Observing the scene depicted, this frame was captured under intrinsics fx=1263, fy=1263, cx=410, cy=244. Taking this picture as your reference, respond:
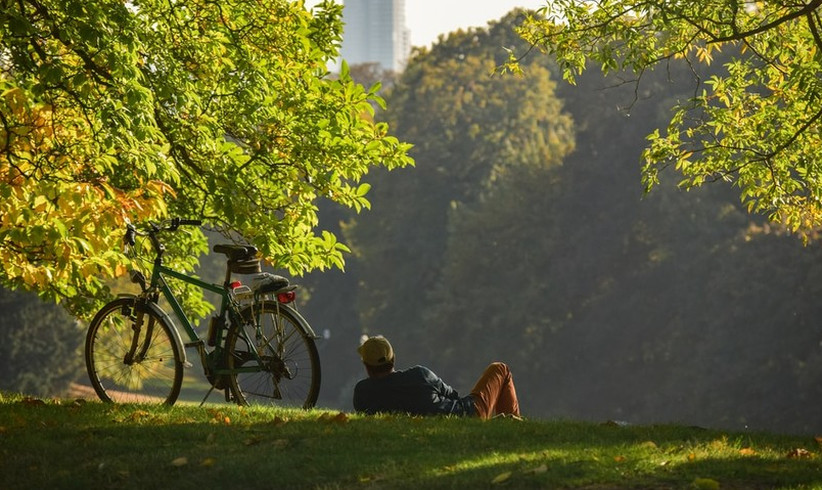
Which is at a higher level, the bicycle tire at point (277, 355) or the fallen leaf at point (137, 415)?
the bicycle tire at point (277, 355)

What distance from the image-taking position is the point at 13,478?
7.85m

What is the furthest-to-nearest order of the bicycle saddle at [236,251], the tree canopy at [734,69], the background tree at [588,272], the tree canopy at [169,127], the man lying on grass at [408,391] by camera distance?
1. the background tree at [588,272]
2. the tree canopy at [734,69]
3. the tree canopy at [169,127]
4. the bicycle saddle at [236,251]
5. the man lying on grass at [408,391]

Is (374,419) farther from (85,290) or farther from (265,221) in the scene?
(85,290)

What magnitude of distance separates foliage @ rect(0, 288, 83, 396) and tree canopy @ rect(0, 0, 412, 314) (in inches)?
1324

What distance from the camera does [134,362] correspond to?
34.1ft

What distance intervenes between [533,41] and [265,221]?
11.5 feet

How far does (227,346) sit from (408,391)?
4.90 ft

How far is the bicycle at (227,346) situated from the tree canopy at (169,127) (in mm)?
714

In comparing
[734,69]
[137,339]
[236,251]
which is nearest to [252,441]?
[236,251]

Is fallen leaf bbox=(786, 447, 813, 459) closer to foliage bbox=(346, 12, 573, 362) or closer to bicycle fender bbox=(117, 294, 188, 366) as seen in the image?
bicycle fender bbox=(117, 294, 188, 366)

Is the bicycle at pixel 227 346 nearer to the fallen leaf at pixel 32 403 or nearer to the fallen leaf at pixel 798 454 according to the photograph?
the fallen leaf at pixel 32 403

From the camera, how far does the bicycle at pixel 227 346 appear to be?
9.80 m

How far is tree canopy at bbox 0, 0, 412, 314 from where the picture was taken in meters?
10.1

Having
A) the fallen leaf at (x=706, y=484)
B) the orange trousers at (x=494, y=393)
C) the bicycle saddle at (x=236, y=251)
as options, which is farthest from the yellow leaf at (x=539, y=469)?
the bicycle saddle at (x=236, y=251)
